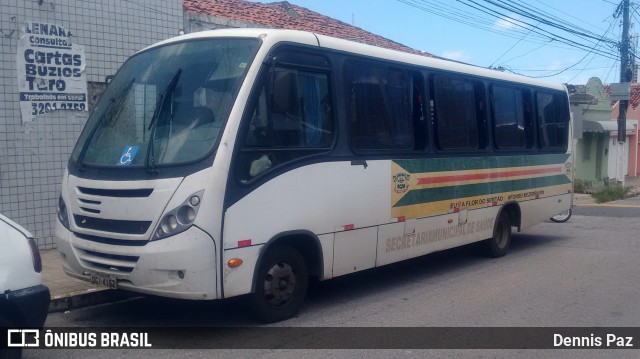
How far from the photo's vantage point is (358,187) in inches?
314

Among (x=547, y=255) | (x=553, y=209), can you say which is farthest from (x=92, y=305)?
(x=553, y=209)

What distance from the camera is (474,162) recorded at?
10.3 metres

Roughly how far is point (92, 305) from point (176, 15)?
622 cm

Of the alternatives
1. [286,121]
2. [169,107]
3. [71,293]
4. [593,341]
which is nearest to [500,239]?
[593,341]

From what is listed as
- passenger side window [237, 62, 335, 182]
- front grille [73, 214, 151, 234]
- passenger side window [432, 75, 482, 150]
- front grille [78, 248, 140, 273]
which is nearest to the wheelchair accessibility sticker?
front grille [73, 214, 151, 234]

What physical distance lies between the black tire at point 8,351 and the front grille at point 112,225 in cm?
149

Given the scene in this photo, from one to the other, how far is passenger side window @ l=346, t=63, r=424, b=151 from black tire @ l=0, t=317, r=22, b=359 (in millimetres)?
4209

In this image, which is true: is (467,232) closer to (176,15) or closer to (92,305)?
(92,305)

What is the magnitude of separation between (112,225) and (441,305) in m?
3.93

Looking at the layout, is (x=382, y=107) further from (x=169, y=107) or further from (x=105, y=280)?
(x=105, y=280)

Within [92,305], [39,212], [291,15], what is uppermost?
[291,15]

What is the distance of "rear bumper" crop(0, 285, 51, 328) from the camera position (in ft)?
16.8

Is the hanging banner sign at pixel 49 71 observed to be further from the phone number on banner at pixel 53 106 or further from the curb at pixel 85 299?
the curb at pixel 85 299

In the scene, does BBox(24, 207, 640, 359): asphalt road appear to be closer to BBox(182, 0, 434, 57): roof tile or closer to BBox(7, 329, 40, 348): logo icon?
BBox(7, 329, 40, 348): logo icon
